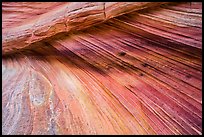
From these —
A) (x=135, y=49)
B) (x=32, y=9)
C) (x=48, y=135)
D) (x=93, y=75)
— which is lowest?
(x=48, y=135)

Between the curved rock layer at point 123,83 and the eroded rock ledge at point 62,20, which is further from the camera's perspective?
the eroded rock ledge at point 62,20

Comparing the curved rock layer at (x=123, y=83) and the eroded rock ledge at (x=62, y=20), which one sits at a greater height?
the eroded rock ledge at (x=62, y=20)

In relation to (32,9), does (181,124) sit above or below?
below

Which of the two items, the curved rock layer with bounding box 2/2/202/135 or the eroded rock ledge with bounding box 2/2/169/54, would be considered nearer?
the curved rock layer with bounding box 2/2/202/135

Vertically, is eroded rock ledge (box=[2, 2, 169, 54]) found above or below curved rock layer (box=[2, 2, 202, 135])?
above

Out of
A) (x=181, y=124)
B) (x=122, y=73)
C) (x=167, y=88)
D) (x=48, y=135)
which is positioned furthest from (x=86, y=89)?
(x=181, y=124)

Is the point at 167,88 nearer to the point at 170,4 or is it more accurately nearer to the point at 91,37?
the point at 170,4

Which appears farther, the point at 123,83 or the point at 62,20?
the point at 62,20

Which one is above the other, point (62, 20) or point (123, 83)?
point (62, 20)
